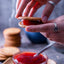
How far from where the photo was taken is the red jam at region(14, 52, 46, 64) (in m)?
0.76

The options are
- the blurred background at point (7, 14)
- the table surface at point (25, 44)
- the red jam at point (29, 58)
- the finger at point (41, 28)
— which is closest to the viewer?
the finger at point (41, 28)

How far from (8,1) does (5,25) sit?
20cm

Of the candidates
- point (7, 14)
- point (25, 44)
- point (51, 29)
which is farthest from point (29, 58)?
point (7, 14)

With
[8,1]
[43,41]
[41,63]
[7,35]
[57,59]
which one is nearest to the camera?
[41,63]

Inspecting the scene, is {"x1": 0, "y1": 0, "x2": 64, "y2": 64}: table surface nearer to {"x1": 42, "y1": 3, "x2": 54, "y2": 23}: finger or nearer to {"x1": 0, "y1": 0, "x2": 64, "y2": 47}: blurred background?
{"x1": 0, "y1": 0, "x2": 64, "y2": 47}: blurred background

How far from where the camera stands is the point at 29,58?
0.78 meters

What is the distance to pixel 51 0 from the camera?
0.76 metres

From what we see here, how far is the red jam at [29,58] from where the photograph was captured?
762 millimetres

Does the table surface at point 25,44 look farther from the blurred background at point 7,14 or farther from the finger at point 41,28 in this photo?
the finger at point 41,28

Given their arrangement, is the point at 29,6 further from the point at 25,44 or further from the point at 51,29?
the point at 25,44

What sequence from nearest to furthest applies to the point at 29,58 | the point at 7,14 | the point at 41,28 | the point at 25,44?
the point at 41,28
the point at 29,58
the point at 25,44
the point at 7,14

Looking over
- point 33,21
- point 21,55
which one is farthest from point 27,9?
point 21,55

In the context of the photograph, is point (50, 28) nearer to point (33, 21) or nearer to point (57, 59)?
point (33, 21)

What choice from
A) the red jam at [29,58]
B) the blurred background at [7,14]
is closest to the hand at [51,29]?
the red jam at [29,58]
